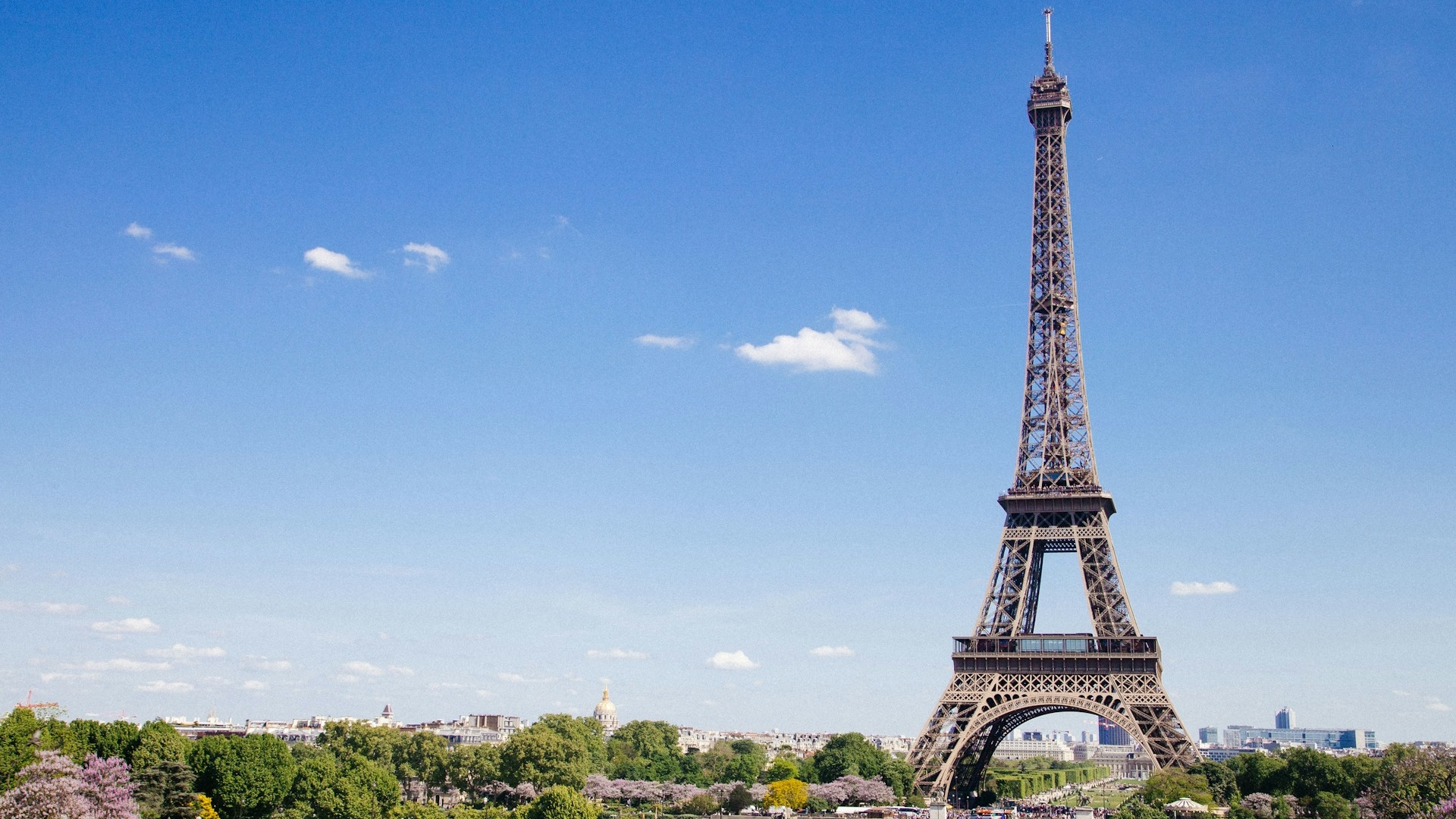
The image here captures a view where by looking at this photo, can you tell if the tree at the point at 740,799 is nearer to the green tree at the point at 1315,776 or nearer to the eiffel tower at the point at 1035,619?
the eiffel tower at the point at 1035,619

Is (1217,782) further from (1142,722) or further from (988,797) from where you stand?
(988,797)

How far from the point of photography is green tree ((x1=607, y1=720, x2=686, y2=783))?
117m

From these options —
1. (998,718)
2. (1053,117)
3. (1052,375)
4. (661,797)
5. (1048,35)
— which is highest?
(1048,35)

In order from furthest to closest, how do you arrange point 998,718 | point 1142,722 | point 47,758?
point 998,718
point 1142,722
point 47,758

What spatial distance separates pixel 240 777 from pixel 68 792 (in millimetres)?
27025

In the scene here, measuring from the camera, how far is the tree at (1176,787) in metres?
78.7

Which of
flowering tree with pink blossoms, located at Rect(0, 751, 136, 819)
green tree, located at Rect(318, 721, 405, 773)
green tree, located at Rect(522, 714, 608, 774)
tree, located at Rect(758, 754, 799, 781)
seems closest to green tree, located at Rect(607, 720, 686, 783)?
green tree, located at Rect(522, 714, 608, 774)

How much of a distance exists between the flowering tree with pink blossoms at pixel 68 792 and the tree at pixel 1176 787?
58.8 meters

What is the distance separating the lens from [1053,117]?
96.5 m

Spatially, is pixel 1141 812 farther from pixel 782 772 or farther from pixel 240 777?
pixel 240 777

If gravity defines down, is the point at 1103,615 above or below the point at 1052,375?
below

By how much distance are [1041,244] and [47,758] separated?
7271 centimetres

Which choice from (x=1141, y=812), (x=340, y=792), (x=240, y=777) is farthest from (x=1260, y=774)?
(x=240, y=777)

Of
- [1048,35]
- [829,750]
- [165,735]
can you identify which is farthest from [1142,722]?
[165,735]
